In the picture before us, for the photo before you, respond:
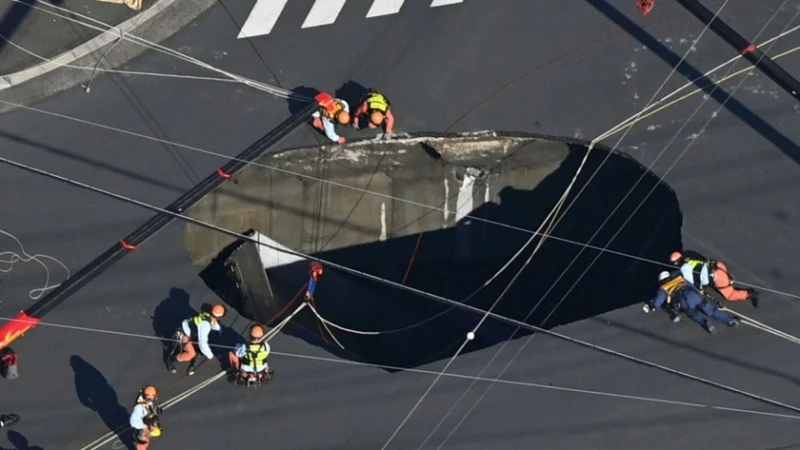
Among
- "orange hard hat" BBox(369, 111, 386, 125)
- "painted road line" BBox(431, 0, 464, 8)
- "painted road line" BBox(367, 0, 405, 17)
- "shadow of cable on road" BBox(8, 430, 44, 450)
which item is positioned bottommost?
"shadow of cable on road" BBox(8, 430, 44, 450)

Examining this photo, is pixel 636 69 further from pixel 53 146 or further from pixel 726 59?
pixel 53 146

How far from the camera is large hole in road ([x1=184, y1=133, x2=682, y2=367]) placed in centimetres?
2289

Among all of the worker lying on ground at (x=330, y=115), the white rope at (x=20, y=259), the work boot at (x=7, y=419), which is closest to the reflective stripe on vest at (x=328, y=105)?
the worker lying on ground at (x=330, y=115)

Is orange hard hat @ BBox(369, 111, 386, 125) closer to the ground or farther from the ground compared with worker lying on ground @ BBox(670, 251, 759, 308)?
farther from the ground

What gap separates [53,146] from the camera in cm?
2288

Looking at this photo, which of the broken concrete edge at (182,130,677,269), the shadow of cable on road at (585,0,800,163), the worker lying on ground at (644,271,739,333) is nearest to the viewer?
the worker lying on ground at (644,271,739,333)

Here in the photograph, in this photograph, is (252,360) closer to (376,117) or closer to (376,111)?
(376,117)

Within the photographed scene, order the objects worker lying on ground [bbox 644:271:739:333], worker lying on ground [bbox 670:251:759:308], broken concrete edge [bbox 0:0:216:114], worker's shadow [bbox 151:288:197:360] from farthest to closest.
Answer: broken concrete edge [bbox 0:0:216:114]
worker's shadow [bbox 151:288:197:360]
worker lying on ground [bbox 670:251:759:308]
worker lying on ground [bbox 644:271:739:333]

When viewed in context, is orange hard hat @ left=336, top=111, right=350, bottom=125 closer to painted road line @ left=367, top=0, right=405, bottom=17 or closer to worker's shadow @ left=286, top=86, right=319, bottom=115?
worker's shadow @ left=286, top=86, right=319, bottom=115

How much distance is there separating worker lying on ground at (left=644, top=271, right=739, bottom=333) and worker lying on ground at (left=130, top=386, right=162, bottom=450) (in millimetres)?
10313

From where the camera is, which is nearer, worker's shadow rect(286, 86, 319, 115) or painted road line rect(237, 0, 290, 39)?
worker's shadow rect(286, 86, 319, 115)

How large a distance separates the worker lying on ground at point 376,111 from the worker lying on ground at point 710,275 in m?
6.91

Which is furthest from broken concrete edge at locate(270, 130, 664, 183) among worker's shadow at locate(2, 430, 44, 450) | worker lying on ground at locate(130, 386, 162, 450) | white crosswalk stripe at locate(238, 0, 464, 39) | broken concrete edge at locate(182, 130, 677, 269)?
worker's shadow at locate(2, 430, 44, 450)

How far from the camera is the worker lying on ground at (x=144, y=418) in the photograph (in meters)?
19.3
